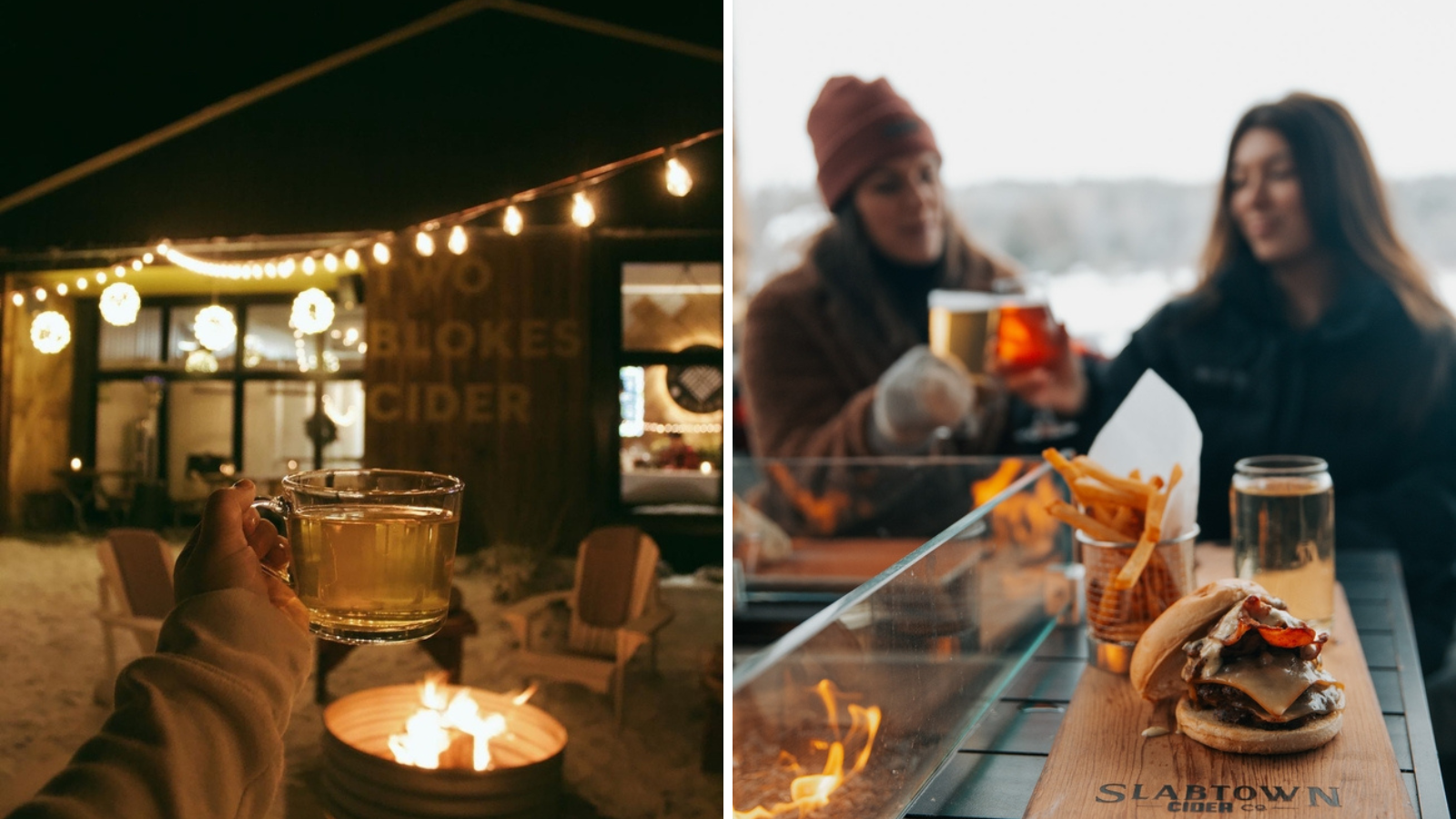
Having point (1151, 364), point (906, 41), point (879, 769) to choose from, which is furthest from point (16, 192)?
point (906, 41)

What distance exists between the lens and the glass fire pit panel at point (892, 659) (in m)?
0.79

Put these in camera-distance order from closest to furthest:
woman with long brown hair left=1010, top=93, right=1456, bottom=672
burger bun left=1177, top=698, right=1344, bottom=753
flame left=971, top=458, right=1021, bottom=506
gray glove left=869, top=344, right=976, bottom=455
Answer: burger bun left=1177, top=698, right=1344, bottom=753 < flame left=971, top=458, right=1021, bottom=506 < gray glove left=869, top=344, right=976, bottom=455 < woman with long brown hair left=1010, top=93, right=1456, bottom=672

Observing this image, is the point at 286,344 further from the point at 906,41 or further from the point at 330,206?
the point at 906,41

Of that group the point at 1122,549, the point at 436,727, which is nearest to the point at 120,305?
the point at 436,727

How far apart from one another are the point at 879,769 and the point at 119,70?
748mm

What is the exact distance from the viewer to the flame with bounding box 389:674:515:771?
1.73 ft

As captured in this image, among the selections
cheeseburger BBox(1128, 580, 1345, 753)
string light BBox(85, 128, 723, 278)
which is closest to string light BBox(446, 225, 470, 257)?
string light BBox(85, 128, 723, 278)

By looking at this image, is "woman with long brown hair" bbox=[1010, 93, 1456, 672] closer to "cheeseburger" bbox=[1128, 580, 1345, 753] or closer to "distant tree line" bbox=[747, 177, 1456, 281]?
"distant tree line" bbox=[747, 177, 1456, 281]

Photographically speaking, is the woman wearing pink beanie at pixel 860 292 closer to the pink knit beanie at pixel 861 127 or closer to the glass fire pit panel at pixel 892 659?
the pink knit beanie at pixel 861 127

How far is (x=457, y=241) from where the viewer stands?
0.52 meters

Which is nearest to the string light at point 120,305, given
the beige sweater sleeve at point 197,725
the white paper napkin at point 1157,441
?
the beige sweater sleeve at point 197,725

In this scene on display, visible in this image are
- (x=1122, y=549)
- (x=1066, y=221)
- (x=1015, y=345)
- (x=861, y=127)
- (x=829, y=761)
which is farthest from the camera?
(x=1066, y=221)

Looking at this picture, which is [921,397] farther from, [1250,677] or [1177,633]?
[1250,677]

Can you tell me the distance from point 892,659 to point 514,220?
1.86 feet
